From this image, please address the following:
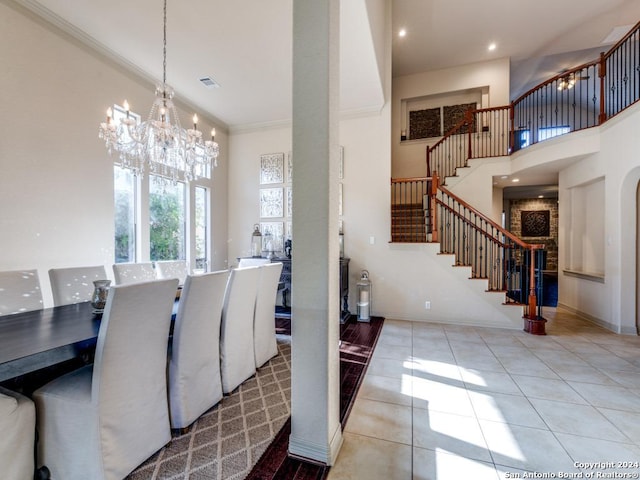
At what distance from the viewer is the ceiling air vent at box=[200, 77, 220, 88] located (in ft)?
13.3

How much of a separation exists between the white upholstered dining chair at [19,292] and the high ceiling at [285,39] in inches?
104

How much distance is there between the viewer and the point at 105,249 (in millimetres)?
3422

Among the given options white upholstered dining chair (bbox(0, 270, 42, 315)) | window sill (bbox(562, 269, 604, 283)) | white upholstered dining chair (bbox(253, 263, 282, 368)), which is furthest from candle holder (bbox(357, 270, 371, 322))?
white upholstered dining chair (bbox(0, 270, 42, 315))

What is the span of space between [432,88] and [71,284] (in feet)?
24.9

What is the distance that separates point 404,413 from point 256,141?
5.18 m

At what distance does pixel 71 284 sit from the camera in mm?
2381

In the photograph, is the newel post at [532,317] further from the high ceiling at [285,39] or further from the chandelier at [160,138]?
the chandelier at [160,138]

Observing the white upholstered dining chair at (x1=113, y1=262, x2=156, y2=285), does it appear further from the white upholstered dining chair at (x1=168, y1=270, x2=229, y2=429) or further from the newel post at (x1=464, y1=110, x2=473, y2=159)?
the newel post at (x1=464, y1=110, x2=473, y2=159)

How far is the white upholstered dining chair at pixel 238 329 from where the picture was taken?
→ 2279mm

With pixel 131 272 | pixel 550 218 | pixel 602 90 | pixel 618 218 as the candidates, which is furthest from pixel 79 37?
pixel 550 218

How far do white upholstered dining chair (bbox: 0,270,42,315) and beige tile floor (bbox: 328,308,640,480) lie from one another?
2.50m

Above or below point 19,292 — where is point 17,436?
below

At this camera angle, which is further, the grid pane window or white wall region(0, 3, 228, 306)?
the grid pane window

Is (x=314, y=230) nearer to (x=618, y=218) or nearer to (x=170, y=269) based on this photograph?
(x=170, y=269)
